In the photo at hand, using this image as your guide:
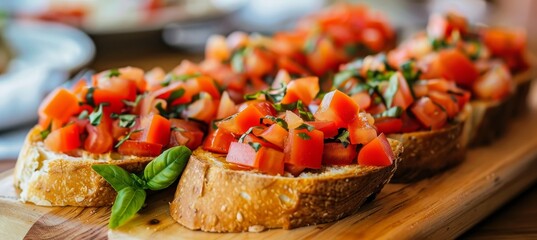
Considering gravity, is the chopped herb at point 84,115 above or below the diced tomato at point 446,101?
above

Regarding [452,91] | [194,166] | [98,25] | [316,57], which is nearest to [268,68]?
[316,57]

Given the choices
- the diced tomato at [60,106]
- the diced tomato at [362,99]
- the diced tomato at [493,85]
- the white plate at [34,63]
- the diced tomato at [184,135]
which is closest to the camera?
the diced tomato at [184,135]

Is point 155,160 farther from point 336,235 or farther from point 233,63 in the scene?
point 233,63

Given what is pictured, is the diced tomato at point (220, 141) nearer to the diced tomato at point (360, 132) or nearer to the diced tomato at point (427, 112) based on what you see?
the diced tomato at point (360, 132)

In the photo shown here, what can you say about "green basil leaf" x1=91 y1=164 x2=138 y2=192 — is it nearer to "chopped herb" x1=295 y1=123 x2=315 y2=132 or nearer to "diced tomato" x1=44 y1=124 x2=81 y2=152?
"diced tomato" x1=44 y1=124 x2=81 y2=152

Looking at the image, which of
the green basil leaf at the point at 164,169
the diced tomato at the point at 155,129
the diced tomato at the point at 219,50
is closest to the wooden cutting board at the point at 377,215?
the green basil leaf at the point at 164,169

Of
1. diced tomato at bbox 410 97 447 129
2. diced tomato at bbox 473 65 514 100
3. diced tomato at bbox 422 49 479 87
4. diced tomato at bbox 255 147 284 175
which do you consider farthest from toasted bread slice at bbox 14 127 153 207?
diced tomato at bbox 473 65 514 100
